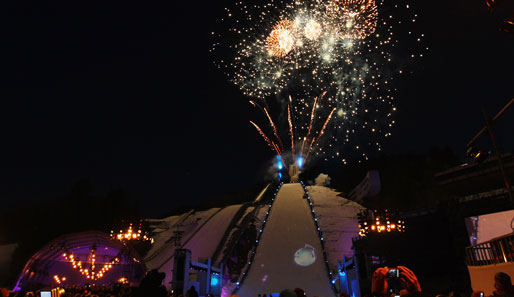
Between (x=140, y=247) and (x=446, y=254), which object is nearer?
(x=446, y=254)

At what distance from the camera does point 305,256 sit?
3231 cm

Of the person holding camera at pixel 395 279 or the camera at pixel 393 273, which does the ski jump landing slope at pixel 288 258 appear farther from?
the camera at pixel 393 273

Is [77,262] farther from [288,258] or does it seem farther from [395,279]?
[395,279]

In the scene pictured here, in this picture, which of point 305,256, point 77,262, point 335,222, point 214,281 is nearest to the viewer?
point 77,262

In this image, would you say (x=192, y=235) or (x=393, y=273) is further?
(x=192, y=235)

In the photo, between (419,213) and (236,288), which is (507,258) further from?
(236,288)

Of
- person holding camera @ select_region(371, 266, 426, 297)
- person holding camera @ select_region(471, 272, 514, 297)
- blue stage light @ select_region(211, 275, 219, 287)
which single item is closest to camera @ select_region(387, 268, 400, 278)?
person holding camera @ select_region(371, 266, 426, 297)

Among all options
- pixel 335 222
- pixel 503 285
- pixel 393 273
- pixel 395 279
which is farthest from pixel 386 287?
pixel 335 222

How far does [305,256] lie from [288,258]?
1.69 metres

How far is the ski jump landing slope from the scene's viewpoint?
90.0ft

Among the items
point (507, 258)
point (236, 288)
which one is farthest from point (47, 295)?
point (236, 288)

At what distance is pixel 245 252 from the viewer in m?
36.7

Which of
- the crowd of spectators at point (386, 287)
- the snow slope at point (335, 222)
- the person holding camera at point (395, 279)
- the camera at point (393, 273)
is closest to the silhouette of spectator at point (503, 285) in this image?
the crowd of spectators at point (386, 287)

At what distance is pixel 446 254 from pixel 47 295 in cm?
2483
